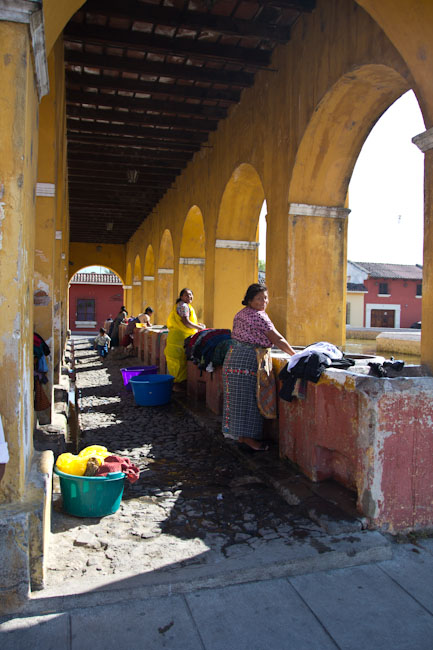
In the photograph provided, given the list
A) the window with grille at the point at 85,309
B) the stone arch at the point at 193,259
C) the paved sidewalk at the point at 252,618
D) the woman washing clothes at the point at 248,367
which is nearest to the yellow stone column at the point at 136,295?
the stone arch at the point at 193,259

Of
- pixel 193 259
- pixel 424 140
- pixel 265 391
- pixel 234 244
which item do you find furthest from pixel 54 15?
pixel 193 259

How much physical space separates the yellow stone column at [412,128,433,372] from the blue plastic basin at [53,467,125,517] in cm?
225

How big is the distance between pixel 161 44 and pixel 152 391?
4.21 metres

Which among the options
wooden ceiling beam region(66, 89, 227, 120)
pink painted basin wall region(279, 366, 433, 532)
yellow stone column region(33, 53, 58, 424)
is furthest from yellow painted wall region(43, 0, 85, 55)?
wooden ceiling beam region(66, 89, 227, 120)

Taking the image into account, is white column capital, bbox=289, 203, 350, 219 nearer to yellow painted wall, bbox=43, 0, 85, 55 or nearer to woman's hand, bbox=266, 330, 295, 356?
woman's hand, bbox=266, 330, 295, 356

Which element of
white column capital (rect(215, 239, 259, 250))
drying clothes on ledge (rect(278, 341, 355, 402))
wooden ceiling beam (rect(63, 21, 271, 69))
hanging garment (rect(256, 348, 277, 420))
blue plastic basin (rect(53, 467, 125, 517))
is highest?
wooden ceiling beam (rect(63, 21, 271, 69))

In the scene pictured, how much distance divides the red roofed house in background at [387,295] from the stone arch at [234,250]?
23135 mm

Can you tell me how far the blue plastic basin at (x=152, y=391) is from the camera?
22.6 ft

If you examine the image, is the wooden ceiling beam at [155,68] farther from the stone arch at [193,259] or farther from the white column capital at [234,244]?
the stone arch at [193,259]

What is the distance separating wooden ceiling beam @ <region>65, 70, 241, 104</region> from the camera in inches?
278

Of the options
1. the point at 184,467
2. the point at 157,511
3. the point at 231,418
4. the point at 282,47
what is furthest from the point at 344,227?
the point at 157,511

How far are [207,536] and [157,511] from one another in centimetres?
52

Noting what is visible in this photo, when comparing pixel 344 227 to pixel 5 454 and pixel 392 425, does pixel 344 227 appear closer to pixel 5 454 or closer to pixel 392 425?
pixel 392 425

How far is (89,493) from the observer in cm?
314
